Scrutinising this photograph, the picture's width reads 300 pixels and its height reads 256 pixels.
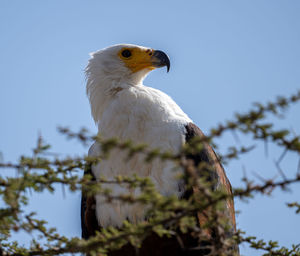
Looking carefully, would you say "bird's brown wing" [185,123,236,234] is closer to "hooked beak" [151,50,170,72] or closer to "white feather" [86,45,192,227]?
"white feather" [86,45,192,227]

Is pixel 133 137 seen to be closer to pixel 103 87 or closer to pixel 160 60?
pixel 103 87

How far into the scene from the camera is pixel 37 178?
2.27 meters

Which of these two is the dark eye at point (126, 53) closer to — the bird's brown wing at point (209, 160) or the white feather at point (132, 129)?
the white feather at point (132, 129)

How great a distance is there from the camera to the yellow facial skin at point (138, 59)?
534 cm

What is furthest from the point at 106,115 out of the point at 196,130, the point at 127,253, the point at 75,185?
the point at 75,185

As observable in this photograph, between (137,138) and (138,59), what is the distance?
1.39 meters

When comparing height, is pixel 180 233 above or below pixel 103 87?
below

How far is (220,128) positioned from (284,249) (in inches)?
56.6

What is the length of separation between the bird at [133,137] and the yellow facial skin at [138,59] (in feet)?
0.04

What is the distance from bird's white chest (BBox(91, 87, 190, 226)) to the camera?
4.25m

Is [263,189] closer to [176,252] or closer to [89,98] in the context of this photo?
[176,252]

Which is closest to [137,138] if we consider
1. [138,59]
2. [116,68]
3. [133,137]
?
[133,137]

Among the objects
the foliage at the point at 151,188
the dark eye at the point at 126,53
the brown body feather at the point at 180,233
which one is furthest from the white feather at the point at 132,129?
the foliage at the point at 151,188

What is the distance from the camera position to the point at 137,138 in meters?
4.40
